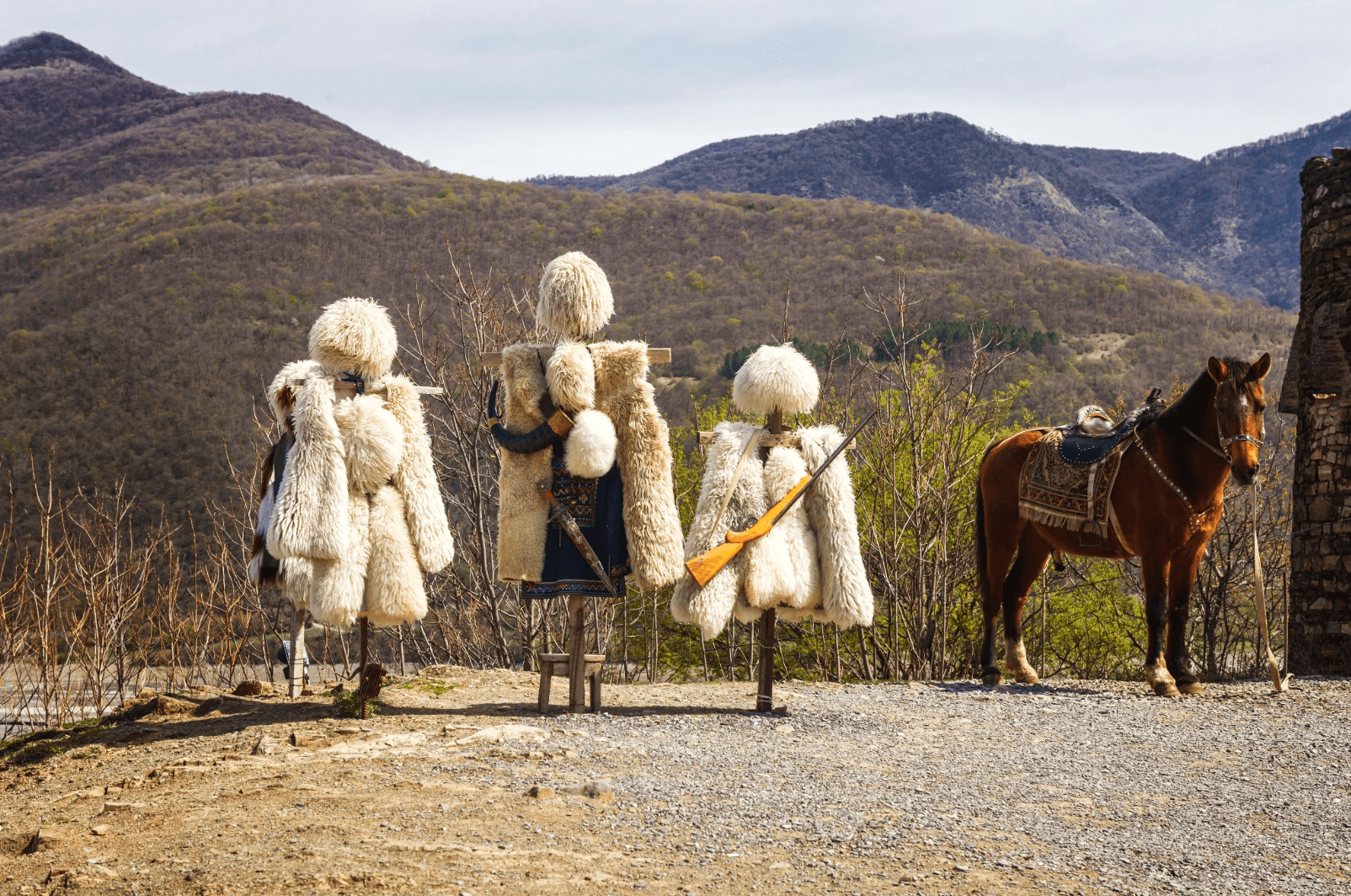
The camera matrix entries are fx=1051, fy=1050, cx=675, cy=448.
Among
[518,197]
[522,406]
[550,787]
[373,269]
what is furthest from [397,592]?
[518,197]

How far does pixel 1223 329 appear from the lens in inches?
1930

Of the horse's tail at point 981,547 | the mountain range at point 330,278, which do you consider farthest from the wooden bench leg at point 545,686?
the mountain range at point 330,278

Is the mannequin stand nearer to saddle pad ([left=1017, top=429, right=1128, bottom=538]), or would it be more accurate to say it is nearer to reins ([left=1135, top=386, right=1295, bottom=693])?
saddle pad ([left=1017, top=429, right=1128, bottom=538])

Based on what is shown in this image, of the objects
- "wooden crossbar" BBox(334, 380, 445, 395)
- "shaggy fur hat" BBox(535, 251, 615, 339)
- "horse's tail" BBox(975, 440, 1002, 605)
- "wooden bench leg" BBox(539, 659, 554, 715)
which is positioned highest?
"shaggy fur hat" BBox(535, 251, 615, 339)

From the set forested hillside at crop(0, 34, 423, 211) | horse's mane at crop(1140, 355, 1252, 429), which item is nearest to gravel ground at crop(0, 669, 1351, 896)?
horse's mane at crop(1140, 355, 1252, 429)

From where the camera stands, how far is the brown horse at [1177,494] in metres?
6.22

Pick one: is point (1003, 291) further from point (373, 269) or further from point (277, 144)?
point (277, 144)

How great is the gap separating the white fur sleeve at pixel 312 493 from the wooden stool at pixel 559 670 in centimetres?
132

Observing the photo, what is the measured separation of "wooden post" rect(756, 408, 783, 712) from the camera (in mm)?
6184

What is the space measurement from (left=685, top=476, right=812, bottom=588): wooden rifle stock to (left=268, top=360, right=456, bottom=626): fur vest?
1.42 metres

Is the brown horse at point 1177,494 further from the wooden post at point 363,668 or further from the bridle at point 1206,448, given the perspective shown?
the wooden post at point 363,668

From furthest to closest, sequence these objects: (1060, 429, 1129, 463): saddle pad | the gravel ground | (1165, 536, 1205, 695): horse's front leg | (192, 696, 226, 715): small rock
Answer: (1060, 429, 1129, 463): saddle pad
(1165, 536, 1205, 695): horse's front leg
(192, 696, 226, 715): small rock
the gravel ground

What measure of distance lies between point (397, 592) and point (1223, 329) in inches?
2030

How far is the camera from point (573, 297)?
597 centimetres
